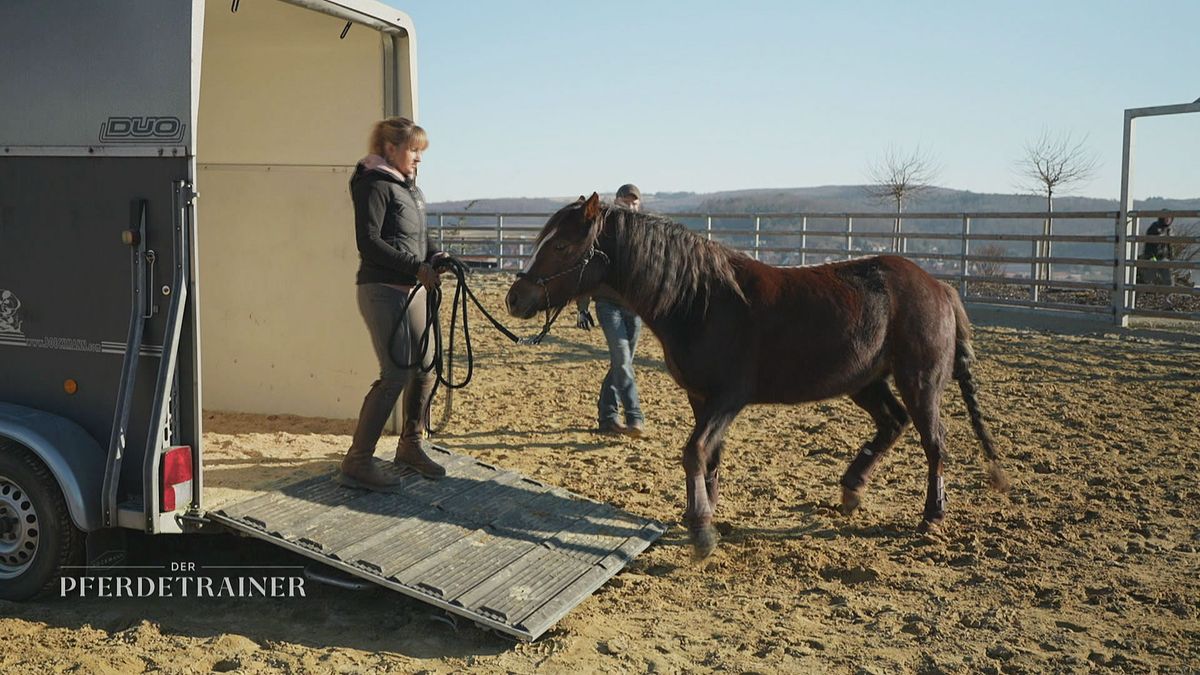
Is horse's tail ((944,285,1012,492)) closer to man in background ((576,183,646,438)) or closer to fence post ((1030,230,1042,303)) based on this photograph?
man in background ((576,183,646,438))

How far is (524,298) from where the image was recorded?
443 centimetres

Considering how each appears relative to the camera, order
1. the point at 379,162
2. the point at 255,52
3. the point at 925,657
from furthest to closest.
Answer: the point at 255,52 → the point at 379,162 → the point at 925,657

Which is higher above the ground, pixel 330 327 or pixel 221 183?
pixel 221 183

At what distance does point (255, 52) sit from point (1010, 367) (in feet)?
24.9

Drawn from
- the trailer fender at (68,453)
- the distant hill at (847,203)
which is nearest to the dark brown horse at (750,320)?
the trailer fender at (68,453)

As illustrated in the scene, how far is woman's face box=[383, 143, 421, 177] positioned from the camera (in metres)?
4.46

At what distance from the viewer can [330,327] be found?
6.00 metres

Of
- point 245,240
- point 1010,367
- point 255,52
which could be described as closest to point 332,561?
point 245,240

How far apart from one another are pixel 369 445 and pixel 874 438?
2.70 meters

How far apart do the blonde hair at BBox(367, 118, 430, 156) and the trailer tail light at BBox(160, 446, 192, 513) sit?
162cm

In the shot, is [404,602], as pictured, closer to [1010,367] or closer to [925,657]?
[925,657]

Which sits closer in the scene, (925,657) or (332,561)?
(925,657)

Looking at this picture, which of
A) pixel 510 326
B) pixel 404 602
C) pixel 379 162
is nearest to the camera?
pixel 404 602

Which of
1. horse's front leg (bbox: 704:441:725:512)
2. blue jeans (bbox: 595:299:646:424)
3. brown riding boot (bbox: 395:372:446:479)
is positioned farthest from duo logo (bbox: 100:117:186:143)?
blue jeans (bbox: 595:299:646:424)
